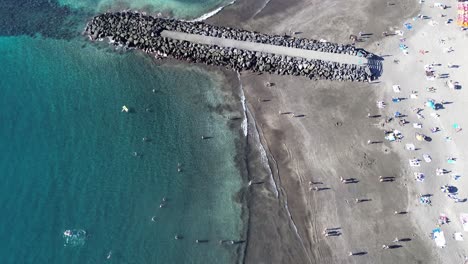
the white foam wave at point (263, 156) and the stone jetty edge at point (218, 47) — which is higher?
the stone jetty edge at point (218, 47)

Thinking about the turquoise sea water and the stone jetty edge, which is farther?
the stone jetty edge

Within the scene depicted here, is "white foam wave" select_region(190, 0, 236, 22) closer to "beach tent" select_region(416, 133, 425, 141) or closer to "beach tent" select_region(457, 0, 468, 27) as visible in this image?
"beach tent" select_region(416, 133, 425, 141)

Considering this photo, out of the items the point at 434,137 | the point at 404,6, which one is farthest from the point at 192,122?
the point at 404,6

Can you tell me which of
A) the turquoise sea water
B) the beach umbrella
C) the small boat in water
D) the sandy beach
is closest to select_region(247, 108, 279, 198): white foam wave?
the sandy beach

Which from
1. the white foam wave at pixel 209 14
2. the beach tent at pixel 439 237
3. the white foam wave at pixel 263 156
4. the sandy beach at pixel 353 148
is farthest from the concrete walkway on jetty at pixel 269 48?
the beach tent at pixel 439 237

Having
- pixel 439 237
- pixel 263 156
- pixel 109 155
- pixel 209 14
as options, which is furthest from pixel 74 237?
pixel 439 237

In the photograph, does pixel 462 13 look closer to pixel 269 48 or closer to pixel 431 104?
pixel 431 104

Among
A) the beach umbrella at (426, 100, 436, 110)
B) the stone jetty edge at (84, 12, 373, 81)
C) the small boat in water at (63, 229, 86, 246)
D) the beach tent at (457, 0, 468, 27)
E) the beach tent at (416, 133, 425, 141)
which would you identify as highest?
the beach tent at (457, 0, 468, 27)

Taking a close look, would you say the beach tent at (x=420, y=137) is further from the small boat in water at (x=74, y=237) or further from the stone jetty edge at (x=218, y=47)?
the small boat in water at (x=74, y=237)
